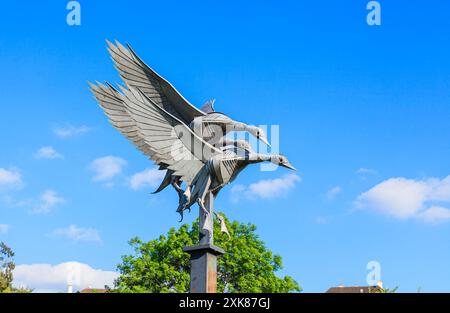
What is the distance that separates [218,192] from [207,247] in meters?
1.66

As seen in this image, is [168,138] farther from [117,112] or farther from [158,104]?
[117,112]

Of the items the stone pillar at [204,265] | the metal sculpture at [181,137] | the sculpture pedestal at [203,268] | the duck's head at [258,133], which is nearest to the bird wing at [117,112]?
the metal sculpture at [181,137]

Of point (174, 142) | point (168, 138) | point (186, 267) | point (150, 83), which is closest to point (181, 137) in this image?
point (174, 142)

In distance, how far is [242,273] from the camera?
28.7m

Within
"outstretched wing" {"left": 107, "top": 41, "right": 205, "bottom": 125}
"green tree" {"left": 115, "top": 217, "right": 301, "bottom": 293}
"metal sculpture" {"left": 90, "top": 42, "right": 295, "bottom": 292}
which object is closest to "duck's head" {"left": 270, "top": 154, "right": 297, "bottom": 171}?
"metal sculpture" {"left": 90, "top": 42, "right": 295, "bottom": 292}

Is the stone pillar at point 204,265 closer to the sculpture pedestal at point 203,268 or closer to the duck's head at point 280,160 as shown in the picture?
the sculpture pedestal at point 203,268

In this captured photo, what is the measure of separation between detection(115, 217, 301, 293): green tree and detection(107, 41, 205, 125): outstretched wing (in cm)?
1375

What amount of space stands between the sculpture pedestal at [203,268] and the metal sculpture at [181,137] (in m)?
0.02

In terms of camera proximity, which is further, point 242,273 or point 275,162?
point 242,273

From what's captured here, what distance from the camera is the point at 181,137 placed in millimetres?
14953

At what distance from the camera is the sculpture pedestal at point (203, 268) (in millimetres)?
13438
